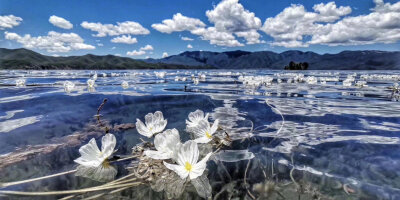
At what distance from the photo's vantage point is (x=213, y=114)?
14.9 feet

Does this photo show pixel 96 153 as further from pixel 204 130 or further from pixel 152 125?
pixel 204 130

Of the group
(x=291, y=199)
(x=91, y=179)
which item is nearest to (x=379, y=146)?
(x=291, y=199)

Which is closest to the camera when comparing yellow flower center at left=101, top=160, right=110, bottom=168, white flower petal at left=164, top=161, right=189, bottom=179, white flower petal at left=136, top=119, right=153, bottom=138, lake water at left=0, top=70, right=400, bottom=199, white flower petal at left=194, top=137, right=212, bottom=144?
white flower petal at left=164, top=161, right=189, bottom=179

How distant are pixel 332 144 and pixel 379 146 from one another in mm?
555

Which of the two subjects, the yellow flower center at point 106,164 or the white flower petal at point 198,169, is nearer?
the white flower petal at point 198,169

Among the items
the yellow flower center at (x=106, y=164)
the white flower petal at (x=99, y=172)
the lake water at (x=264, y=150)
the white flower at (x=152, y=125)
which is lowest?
the lake water at (x=264, y=150)

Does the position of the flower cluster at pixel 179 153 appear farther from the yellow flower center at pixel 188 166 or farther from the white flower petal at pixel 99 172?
the white flower petal at pixel 99 172

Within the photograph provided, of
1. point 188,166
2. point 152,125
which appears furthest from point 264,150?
point 152,125

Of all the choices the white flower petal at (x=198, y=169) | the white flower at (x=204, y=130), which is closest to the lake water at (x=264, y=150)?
the white flower petal at (x=198, y=169)

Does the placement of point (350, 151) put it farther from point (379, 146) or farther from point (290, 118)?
point (290, 118)

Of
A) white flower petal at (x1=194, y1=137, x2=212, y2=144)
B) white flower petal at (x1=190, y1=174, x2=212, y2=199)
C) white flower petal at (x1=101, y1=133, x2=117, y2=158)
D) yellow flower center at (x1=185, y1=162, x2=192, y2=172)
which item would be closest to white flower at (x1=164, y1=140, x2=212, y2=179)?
yellow flower center at (x1=185, y1=162, x2=192, y2=172)

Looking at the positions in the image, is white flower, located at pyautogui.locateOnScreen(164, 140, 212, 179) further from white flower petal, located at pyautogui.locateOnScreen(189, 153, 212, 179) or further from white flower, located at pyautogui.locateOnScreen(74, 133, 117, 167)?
white flower, located at pyautogui.locateOnScreen(74, 133, 117, 167)

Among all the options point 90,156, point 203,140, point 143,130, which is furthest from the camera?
point 143,130

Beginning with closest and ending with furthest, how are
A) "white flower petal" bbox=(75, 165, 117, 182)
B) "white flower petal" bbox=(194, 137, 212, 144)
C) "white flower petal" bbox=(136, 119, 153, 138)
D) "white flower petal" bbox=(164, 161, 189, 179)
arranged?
"white flower petal" bbox=(164, 161, 189, 179) < "white flower petal" bbox=(75, 165, 117, 182) < "white flower petal" bbox=(194, 137, 212, 144) < "white flower petal" bbox=(136, 119, 153, 138)
